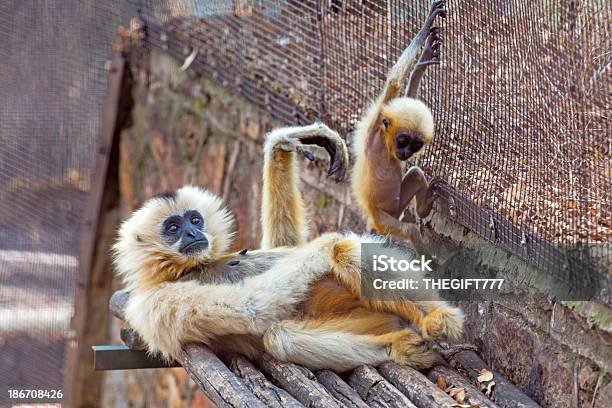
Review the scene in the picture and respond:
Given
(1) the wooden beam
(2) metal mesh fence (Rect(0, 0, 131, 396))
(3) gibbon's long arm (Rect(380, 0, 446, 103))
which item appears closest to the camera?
(3) gibbon's long arm (Rect(380, 0, 446, 103))

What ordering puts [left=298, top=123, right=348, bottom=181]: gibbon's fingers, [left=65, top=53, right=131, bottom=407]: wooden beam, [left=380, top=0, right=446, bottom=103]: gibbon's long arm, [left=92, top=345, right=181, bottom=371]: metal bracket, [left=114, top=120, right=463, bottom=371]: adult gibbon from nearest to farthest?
[left=114, top=120, right=463, bottom=371]: adult gibbon, [left=380, top=0, right=446, bottom=103]: gibbon's long arm, [left=92, top=345, right=181, bottom=371]: metal bracket, [left=298, top=123, right=348, bottom=181]: gibbon's fingers, [left=65, top=53, right=131, bottom=407]: wooden beam

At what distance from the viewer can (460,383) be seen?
10.7 feet

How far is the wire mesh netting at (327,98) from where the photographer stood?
10.1 ft

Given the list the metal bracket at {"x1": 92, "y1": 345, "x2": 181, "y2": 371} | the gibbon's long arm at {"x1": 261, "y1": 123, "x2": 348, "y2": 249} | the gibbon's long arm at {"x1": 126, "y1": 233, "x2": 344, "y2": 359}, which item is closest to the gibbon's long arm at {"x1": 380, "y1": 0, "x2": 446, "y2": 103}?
the gibbon's long arm at {"x1": 261, "y1": 123, "x2": 348, "y2": 249}

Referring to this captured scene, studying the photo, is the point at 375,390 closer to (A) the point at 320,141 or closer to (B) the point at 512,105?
(B) the point at 512,105

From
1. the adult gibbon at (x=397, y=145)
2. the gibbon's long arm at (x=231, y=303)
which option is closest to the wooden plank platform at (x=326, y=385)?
the gibbon's long arm at (x=231, y=303)

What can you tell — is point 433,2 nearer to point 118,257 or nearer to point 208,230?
point 208,230

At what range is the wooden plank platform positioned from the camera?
3.10 m

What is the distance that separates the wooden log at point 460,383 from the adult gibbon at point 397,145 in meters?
0.82

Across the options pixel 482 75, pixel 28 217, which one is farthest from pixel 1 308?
pixel 482 75

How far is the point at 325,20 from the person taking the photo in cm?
485

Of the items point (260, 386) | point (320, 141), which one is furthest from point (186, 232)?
point (260, 386)

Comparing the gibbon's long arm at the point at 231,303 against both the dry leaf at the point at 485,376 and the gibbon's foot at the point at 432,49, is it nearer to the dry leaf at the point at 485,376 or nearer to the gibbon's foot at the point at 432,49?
the dry leaf at the point at 485,376

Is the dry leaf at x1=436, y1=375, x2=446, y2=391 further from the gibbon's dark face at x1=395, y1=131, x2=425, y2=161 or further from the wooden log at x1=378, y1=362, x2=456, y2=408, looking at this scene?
the gibbon's dark face at x1=395, y1=131, x2=425, y2=161
